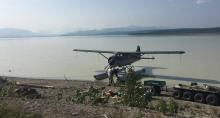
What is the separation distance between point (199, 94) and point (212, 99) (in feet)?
2.44

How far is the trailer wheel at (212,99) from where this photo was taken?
17719mm

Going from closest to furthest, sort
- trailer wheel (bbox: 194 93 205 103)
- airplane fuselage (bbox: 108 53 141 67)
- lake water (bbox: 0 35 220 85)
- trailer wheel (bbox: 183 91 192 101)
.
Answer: trailer wheel (bbox: 194 93 205 103) → trailer wheel (bbox: 183 91 192 101) → airplane fuselage (bbox: 108 53 141 67) → lake water (bbox: 0 35 220 85)

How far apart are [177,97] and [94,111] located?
28.7ft

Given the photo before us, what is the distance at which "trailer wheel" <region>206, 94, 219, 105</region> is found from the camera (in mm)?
17719

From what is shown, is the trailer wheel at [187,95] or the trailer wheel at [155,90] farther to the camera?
the trailer wheel at [155,90]

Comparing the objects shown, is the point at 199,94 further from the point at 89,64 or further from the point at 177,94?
the point at 89,64

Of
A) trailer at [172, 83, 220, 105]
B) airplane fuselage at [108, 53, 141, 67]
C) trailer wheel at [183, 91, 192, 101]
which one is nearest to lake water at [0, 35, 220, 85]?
airplane fuselage at [108, 53, 141, 67]

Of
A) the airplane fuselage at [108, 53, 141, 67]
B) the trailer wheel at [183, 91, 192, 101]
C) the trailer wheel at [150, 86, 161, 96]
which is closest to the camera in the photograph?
the trailer wheel at [183, 91, 192, 101]

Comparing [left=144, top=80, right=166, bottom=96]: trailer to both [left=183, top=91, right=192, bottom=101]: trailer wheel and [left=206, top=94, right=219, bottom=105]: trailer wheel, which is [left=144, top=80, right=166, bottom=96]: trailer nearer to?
[left=183, top=91, right=192, bottom=101]: trailer wheel

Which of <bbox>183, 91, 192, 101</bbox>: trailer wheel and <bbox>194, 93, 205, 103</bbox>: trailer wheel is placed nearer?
<bbox>194, 93, 205, 103</bbox>: trailer wheel

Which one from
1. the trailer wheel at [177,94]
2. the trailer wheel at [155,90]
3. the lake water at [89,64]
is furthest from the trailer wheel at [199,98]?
the lake water at [89,64]

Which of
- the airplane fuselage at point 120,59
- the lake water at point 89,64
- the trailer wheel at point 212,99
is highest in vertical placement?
the airplane fuselage at point 120,59

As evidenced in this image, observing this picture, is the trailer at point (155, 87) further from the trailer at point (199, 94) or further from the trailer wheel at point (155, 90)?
the trailer at point (199, 94)

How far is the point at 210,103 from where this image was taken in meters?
17.9
